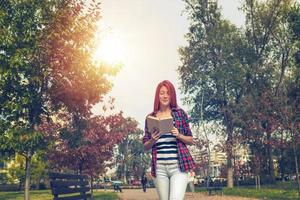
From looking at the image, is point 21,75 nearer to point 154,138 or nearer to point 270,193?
point 154,138

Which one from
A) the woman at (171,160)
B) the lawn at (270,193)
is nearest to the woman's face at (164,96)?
the woman at (171,160)

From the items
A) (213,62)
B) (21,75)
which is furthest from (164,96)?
(213,62)

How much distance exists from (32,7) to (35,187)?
44262mm

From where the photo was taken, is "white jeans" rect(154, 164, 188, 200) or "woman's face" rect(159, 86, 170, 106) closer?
"white jeans" rect(154, 164, 188, 200)

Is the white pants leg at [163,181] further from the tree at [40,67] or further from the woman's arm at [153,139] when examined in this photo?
the tree at [40,67]

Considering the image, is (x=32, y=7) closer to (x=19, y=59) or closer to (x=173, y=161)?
(x=19, y=59)

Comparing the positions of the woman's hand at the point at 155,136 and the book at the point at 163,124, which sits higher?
A: the book at the point at 163,124

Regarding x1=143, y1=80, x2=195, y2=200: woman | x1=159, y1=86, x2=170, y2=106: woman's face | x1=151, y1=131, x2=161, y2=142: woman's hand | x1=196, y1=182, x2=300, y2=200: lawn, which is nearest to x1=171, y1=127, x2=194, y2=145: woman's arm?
x1=143, y1=80, x2=195, y2=200: woman

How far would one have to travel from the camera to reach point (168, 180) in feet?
15.3

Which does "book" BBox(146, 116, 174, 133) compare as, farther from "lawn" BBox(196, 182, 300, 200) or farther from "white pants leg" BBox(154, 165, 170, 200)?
"lawn" BBox(196, 182, 300, 200)

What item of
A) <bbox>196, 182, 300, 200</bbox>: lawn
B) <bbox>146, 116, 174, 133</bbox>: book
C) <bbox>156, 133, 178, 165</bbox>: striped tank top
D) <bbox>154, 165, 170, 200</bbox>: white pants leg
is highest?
<bbox>146, 116, 174, 133</bbox>: book

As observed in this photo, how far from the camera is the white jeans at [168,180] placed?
4.57 m

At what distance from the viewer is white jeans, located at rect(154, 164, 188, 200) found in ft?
15.0

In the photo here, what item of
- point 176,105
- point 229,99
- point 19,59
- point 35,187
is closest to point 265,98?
point 229,99
